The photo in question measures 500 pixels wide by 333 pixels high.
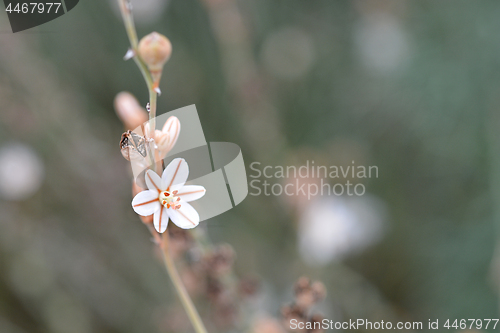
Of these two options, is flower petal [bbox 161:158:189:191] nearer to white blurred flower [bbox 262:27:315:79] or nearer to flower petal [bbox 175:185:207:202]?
flower petal [bbox 175:185:207:202]

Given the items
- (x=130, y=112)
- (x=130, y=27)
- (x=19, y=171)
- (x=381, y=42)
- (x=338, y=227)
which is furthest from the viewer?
(x=381, y=42)

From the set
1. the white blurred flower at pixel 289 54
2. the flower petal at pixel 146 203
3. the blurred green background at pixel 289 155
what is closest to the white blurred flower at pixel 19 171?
the blurred green background at pixel 289 155

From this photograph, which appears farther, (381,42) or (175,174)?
(381,42)

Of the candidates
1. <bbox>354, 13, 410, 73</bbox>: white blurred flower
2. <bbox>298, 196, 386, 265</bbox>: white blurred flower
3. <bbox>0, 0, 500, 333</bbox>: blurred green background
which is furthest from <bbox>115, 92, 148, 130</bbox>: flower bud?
<bbox>354, 13, 410, 73</bbox>: white blurred flower

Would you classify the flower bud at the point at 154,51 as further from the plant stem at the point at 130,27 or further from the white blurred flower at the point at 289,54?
the white blurred flower at the point at 289,54

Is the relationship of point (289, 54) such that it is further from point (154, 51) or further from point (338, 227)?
point (154, 51)

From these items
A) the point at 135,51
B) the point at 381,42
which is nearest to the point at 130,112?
the point at 135,51

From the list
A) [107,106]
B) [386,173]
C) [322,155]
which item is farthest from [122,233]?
[386,173]

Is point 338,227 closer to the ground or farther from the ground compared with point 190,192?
closer to the ground
